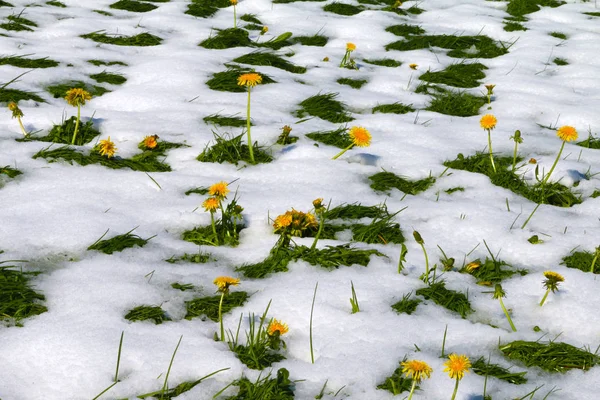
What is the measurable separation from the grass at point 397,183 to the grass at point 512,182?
1.26 feet

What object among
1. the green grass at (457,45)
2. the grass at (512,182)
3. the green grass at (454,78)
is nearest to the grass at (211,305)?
the grass at (512,182)

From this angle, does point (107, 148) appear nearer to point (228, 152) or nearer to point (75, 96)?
point (75, 96)

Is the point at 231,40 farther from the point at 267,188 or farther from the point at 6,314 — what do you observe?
the point at 6,314

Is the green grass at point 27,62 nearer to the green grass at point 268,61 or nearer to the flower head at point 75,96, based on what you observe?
the flower head at point 75,96

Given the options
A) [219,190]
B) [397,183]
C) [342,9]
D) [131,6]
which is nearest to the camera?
[219,190]

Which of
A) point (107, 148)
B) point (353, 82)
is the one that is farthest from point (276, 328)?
point (353, 82)

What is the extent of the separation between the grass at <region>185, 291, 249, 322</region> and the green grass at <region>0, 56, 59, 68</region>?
148 inches

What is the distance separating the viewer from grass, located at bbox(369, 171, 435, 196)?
3766 mm

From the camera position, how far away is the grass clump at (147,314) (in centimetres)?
230

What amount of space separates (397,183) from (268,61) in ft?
9.38

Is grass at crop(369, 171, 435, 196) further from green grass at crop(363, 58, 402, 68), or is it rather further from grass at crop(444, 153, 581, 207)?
green grass at crop(363, 58, 402, 68)

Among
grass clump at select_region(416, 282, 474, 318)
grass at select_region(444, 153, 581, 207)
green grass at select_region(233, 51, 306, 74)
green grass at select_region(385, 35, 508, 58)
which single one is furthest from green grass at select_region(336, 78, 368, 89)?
grass clump at select_region(416, 282, 474, 318)

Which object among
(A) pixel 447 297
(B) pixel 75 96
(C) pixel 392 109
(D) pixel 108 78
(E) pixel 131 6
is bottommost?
(A) pixel 447 297

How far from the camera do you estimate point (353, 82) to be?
5.87 m
